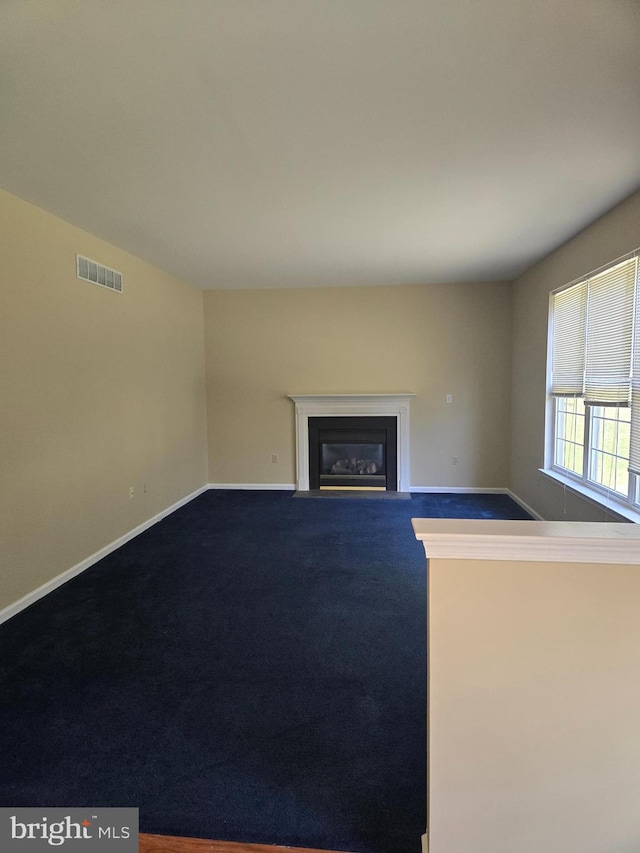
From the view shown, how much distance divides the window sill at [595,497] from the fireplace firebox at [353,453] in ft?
6.62

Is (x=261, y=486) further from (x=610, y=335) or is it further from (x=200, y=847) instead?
(x=200, y=847)

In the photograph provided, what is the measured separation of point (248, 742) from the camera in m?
1.75

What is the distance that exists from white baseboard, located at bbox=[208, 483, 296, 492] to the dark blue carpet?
7.40 ft

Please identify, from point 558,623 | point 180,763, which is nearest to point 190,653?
point 180,763

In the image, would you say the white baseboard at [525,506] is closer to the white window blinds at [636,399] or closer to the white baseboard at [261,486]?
the white window blinds at [636,399]

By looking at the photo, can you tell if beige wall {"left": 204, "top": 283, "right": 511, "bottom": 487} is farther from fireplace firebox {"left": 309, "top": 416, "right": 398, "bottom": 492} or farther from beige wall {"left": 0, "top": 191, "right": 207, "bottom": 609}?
beige wall {"left": 0, "top": 191, "right": 207, "bottom": 609}

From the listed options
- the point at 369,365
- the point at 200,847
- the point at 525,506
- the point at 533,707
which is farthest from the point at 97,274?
the point at 525,506

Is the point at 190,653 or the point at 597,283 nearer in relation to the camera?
the point at 190,653

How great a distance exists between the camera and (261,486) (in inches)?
236

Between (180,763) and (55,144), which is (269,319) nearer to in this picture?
(55,144)

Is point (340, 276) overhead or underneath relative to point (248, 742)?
overhead

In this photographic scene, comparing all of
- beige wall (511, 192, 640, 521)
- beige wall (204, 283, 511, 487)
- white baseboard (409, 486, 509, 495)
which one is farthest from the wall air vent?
white baseboard (409, 486, 509, 495)

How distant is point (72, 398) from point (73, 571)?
1328 mm

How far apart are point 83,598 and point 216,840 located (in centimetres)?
207
